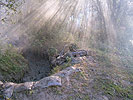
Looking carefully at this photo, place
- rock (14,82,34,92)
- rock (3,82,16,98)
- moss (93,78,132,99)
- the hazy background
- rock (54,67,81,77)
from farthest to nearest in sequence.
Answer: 1. the hazy background
2. rock (54,67,81,77)
3. moss (93,78,132,99)
4. rock (14,82,34,92)
5. rock (3,82,16,98)

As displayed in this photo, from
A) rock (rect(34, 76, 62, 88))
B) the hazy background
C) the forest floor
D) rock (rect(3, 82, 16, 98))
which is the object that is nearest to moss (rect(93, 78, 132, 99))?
the forest floor

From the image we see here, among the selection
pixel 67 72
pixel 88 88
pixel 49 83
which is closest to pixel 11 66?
pixel 49 83

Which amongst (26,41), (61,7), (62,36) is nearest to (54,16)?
(61,7)

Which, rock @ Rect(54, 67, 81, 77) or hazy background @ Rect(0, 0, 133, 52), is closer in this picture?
rock @ Rect(54, 67, 81, 77)

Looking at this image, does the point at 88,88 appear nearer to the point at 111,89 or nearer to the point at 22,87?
the point at 111,89

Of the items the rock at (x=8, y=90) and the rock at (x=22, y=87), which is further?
the rock at (x=22, y=87)

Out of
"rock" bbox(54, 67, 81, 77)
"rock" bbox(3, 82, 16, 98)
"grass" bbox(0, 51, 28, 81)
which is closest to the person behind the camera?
"rock" bbox(3, 82, 16, 98)

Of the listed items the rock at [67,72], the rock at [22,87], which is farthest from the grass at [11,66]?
the rock at [67,72]

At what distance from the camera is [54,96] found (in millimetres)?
2455

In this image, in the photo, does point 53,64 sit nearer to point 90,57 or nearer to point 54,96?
point 90,57

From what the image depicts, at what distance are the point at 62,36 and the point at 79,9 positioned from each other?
2859mm

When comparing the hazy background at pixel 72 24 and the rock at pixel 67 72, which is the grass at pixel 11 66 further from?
the rock at pixel 67 72

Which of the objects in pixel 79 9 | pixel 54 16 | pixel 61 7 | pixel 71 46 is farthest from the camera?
pixel 79 9

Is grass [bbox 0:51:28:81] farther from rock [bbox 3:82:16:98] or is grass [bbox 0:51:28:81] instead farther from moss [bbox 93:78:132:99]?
moss [bbox 93:78:132:99]
